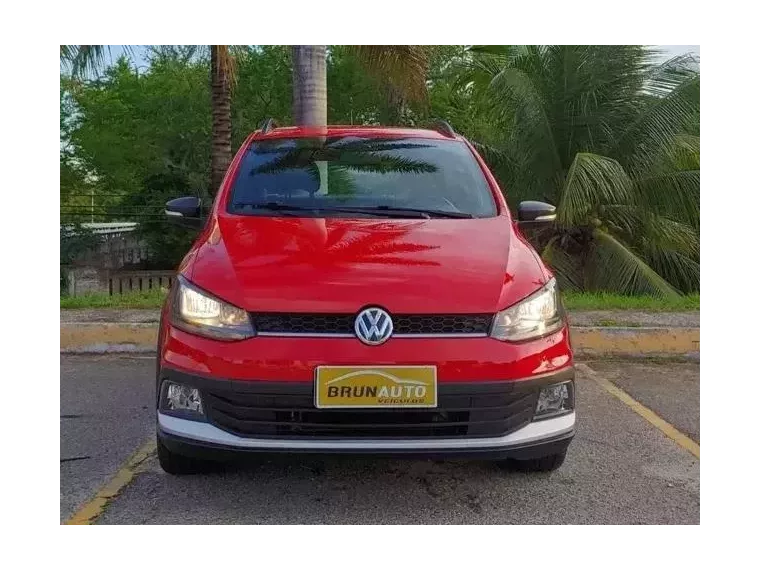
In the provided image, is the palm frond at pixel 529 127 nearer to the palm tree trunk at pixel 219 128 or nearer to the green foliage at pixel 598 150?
the green foliage at pixel 598 150

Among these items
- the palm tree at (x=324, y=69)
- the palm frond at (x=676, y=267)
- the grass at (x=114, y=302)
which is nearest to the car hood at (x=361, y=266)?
the grass at (x=114, y=302)

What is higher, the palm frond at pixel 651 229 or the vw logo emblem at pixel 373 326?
the palm frond at pixel 651 229

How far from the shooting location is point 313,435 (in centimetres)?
280

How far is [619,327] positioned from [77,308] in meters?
4.97

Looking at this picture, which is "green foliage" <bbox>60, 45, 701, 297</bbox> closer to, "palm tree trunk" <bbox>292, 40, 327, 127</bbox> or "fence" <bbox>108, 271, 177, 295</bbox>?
"palm tree trunk" <bbox>292, 40, 327, 127</bbox>

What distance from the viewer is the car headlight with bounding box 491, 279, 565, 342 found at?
9.52 feet

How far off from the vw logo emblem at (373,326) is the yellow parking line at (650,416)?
2.08 meters

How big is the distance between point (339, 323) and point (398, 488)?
3.28 ft

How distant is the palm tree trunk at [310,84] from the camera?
7.33 metres

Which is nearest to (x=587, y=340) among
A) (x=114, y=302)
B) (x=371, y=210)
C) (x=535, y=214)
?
(x=535, y=214)

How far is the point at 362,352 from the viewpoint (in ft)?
9.12

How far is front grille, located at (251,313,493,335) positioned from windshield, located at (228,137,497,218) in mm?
937

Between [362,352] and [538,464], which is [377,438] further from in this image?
[538,464]

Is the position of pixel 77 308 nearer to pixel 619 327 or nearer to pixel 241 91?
pixel 619 327
